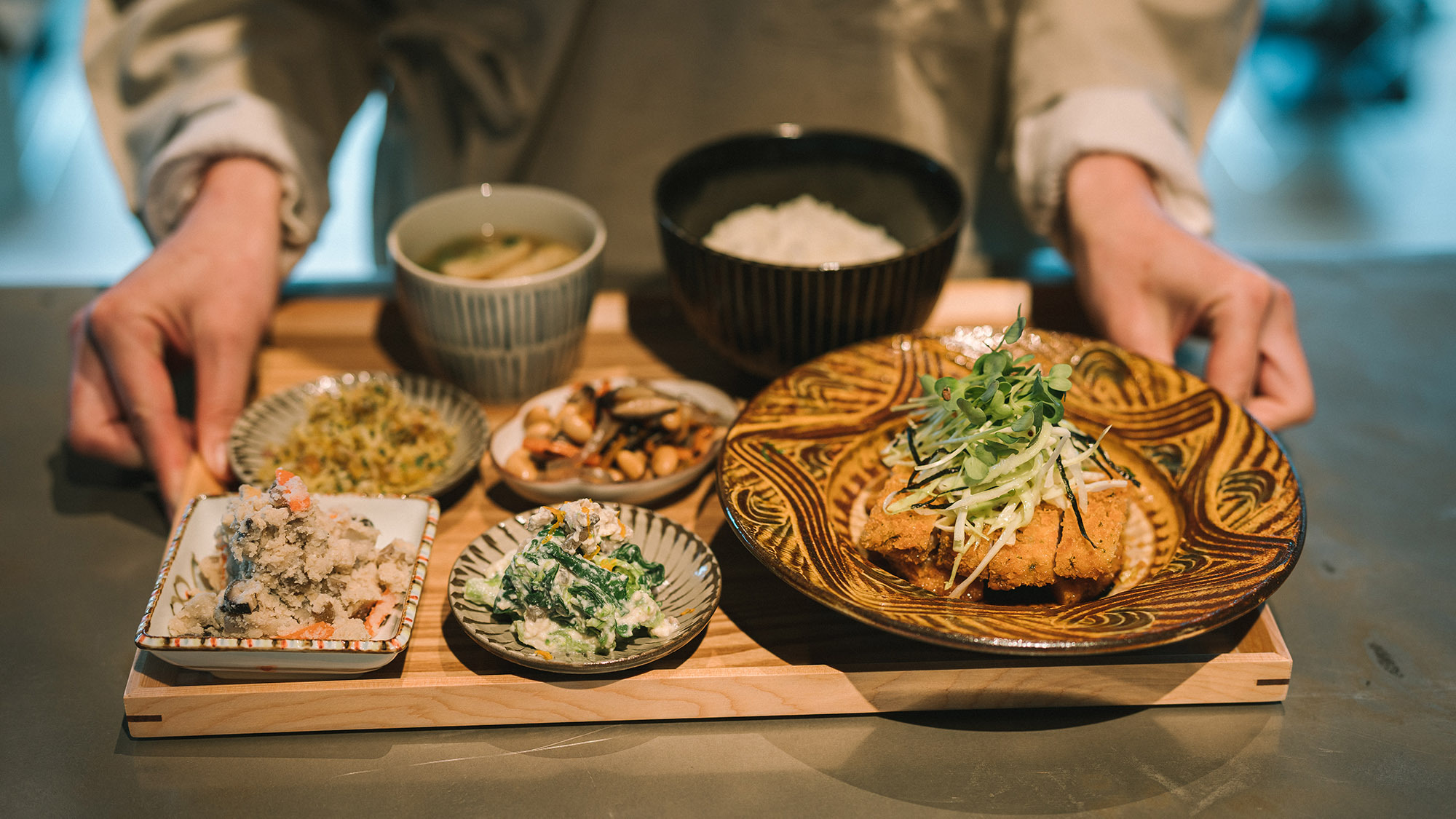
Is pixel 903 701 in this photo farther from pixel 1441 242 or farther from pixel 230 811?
pixel 1441 242

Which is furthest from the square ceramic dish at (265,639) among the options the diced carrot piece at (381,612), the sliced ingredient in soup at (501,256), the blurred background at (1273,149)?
the blurred background at (1273,149)

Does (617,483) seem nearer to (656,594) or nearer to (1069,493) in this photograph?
(656,594)

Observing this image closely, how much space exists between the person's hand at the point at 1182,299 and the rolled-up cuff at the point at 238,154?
55.8 inches

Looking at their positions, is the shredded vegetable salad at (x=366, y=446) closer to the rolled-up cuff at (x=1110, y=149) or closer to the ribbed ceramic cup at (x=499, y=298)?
the ribbed ceramic cup at (x=499, y=298)

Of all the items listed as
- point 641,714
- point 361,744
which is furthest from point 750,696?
point 361,744

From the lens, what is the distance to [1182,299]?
1.76 m

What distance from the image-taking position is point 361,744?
1.28 m

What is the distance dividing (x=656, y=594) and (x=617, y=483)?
0.21 m

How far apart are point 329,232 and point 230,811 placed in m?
4.18

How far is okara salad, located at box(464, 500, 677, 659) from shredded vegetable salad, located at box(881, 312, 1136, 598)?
35 cm

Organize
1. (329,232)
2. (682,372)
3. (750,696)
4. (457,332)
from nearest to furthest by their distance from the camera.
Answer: (750,696)
(457,332)
(682,372)
(329,232)

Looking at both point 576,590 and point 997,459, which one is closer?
point 576,590

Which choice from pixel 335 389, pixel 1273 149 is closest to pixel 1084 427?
pixel 335 389

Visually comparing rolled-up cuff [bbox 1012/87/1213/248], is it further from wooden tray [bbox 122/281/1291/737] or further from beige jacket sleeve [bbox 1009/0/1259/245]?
wooden tray [bbox 122/281/1291/737]
